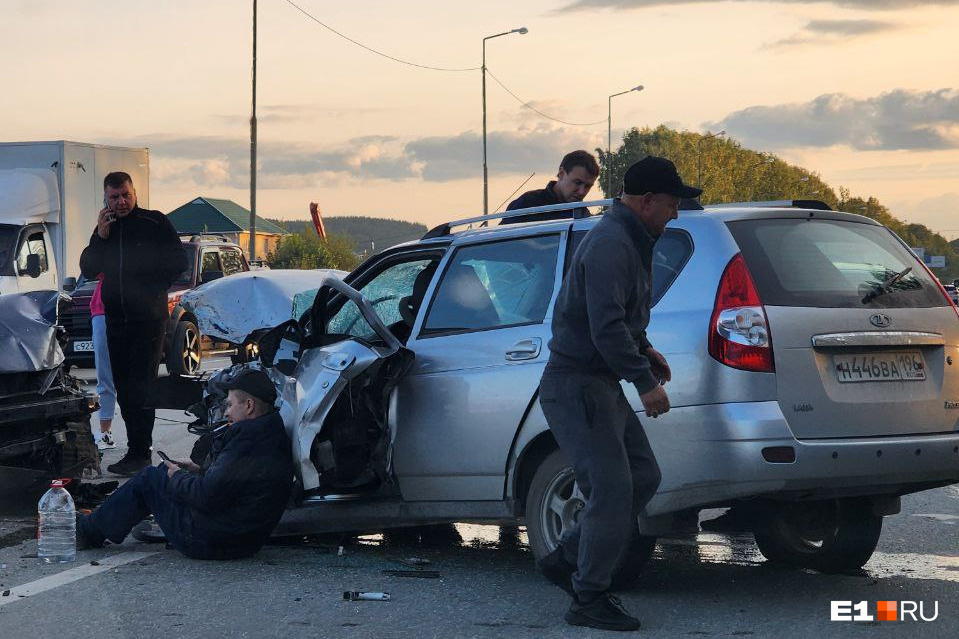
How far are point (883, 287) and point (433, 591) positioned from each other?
2.34m

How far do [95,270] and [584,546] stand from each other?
5717mm

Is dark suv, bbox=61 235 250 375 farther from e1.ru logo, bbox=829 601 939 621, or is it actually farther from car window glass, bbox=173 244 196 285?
e1.ru logo, bbox=829 601 939 621

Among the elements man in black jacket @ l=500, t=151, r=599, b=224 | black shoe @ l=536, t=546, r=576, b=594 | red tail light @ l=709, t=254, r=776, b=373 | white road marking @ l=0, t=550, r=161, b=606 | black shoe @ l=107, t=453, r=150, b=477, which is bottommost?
black shoe @ l=107, t=453, r=150, b=477

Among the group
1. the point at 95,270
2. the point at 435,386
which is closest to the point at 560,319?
the point at 435,386

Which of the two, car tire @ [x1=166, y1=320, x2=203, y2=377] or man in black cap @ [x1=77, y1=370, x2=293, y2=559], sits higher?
man in black cap @ [x1=77, y1=370, x2=293, y2=559]

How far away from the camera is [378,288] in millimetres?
7418

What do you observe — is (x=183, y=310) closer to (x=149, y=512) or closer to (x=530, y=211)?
(x=149, y=512)

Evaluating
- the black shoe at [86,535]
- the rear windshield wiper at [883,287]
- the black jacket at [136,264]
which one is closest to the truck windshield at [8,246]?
the black jacket at [136,264]

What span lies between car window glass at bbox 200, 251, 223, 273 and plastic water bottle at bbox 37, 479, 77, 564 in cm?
1476

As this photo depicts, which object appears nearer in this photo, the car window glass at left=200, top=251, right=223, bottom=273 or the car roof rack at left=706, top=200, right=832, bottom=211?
the car roof rack at left=706, top=200, right=832, bottom=211

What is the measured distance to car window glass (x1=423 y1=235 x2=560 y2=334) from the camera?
6332 mm

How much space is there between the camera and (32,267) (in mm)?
18875

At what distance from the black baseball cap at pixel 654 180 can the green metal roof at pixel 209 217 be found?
11997cm

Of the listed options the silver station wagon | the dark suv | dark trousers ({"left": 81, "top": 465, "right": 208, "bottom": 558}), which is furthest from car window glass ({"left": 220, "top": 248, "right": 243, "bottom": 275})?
dark trousers ({"left": 81, "top": 465, "right": 208, "bottom": 558})
